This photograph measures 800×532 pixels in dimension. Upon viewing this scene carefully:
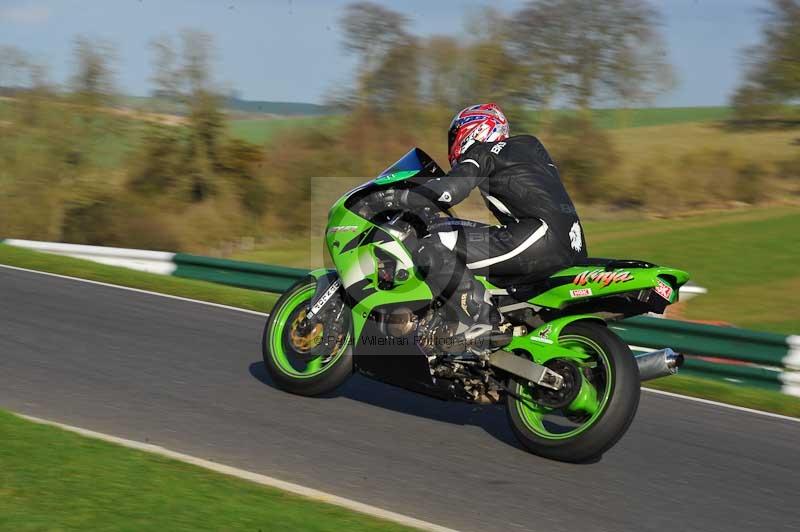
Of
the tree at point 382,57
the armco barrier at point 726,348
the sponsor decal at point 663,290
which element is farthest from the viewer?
the tree at point 382,57

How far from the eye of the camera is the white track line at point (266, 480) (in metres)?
4.66

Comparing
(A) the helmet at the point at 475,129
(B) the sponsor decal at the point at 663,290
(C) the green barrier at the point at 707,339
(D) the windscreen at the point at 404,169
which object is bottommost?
(C) the green barrier at the point at 707,339

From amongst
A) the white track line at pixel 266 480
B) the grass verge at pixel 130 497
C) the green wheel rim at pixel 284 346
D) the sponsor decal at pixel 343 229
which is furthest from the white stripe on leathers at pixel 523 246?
the grass verge at pixel 130 497

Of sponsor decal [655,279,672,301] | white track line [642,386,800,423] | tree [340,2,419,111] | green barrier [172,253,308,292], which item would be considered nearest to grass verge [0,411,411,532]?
sponsor decal [655,279,672,301]

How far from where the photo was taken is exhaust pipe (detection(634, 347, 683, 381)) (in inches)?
227

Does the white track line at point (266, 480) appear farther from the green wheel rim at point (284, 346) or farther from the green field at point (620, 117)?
the green field at point (620, 117)

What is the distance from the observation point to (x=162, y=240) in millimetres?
24922

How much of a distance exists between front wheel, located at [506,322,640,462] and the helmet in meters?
1.28

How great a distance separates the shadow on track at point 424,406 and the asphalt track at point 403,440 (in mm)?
14

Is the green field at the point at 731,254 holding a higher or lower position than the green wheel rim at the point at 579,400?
lower

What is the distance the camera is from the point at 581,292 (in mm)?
5730

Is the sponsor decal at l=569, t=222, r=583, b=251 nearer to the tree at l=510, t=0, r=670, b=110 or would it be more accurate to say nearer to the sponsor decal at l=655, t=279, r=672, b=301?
the sponsor decal at l=655, t=279, r=672, b=301

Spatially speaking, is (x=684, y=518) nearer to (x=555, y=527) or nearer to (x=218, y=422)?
(x=555, y=527)

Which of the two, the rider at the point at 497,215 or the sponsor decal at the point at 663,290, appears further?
the rider at the point at 497,215
